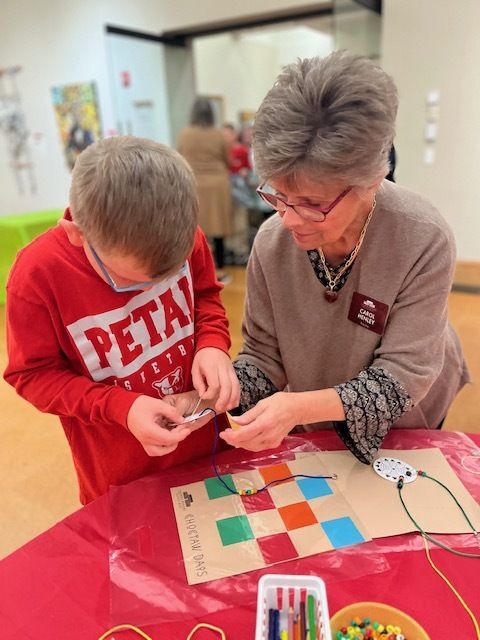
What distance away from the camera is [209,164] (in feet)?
14.6

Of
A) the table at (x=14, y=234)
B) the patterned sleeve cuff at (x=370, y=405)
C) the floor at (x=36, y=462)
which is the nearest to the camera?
the patterned sleeve cuff at (x=370, y=405)

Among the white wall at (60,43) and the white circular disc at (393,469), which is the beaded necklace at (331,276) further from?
the white wall at (60,43)

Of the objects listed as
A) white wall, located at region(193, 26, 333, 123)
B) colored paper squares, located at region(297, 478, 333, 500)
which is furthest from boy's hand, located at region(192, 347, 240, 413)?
white wall, located at region(193, 26, 333, 123)

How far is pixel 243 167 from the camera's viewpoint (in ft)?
17.0

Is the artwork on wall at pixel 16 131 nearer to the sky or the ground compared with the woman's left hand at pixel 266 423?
nearer to the sky

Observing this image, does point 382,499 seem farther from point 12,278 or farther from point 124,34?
point 124,34

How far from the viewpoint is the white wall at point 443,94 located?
3502 millimetres

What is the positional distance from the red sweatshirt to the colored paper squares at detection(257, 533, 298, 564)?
307mm

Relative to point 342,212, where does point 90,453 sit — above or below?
below

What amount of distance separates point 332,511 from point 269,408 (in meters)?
0.22

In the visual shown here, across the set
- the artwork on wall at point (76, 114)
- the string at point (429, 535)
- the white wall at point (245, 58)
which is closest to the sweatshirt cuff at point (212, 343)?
the string at point (429, 535)

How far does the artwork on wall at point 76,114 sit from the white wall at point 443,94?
9.95 ft

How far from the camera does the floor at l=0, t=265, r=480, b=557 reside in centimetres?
196

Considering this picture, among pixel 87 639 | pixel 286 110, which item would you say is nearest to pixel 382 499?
pixel 87 639
